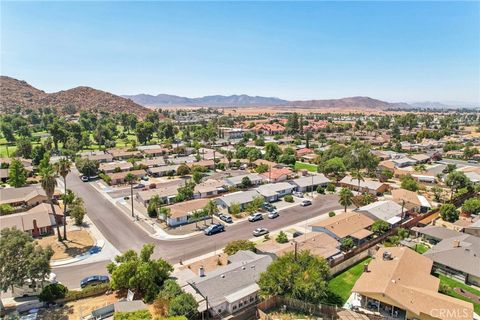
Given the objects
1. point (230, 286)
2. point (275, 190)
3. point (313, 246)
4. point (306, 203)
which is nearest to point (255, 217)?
point (306, 203)

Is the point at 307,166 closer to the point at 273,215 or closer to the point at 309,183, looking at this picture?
the point at 309,183

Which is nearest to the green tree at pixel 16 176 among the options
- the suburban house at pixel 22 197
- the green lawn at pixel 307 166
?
the suburban house at pixel 22 197

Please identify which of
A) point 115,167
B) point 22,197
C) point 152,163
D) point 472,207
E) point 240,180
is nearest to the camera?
point 472,207

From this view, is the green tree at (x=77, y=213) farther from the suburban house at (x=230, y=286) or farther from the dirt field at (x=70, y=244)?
the suburban house at (x=230, y=286)

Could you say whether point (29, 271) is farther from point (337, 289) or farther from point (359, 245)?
point (359, 245)

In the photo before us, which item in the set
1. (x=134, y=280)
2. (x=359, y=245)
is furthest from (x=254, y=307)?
(x=359, y=245)

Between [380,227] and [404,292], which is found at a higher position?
[380,227]

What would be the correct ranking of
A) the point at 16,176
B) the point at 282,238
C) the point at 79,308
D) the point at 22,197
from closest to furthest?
1. the point at 79,308
2. the point at 282,238
3. the point at 22,197
4. the point at 16,176
